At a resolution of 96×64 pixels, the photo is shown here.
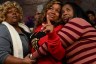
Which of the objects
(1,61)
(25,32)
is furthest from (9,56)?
(25,32)

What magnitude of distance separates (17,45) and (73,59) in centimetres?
61

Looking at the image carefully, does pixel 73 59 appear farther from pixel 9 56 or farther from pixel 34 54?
pixel 9 56

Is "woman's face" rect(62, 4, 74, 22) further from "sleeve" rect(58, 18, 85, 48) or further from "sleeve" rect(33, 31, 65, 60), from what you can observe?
"sleeve" rect(33, 31, 65, 60)

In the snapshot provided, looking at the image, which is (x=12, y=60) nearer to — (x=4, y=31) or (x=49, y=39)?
(x=4, y=31)

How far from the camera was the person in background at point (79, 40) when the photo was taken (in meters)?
2.35

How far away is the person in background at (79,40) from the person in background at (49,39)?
8cm

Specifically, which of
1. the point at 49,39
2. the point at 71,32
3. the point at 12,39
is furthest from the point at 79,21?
the point at 12,39

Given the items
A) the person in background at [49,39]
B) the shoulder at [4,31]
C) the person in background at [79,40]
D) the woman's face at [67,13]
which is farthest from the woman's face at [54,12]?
the shoulder at [4,31]

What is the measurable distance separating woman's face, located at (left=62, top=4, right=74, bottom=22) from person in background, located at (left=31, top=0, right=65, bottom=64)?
0.08m

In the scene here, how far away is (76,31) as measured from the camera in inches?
92.5

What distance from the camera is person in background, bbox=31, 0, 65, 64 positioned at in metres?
2.28

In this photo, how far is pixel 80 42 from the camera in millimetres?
2381

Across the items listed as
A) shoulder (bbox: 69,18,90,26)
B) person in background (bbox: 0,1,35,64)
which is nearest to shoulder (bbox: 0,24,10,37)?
person in background (bbox: 0,1,35,64)

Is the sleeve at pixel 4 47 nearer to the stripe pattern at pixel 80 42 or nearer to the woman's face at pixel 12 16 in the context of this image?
the woman's face at pixel 12 16
